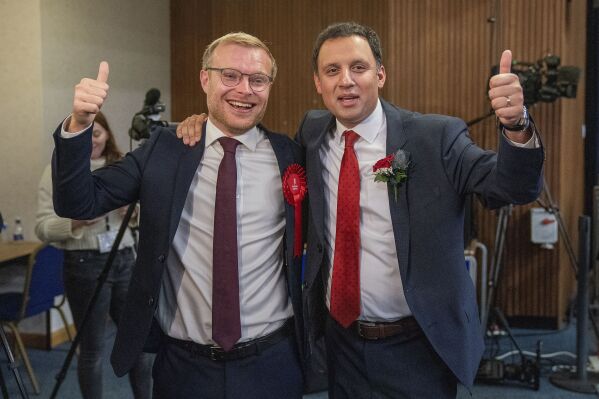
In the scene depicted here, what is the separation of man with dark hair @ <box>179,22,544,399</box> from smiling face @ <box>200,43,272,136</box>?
135 mm

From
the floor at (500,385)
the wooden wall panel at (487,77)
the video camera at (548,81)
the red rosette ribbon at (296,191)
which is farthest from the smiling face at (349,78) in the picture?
the wooden wall panel at (487,77)

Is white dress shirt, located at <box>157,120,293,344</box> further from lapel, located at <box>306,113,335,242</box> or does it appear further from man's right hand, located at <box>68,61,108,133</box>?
man's right hand, located at <box>68,61,108,133</box>

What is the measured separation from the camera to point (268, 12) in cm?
687

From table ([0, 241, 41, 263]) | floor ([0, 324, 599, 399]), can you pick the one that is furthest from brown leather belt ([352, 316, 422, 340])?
table ([0, 241, 41, 263])

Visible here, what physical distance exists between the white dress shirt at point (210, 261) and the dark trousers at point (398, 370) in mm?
273

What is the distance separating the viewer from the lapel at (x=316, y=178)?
212 cm

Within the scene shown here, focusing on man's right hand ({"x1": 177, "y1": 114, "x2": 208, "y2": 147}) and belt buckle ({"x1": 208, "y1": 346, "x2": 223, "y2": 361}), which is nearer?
belt buckle ({"x1": 208, "y1": 346, "x2": 223, "y2": 361})

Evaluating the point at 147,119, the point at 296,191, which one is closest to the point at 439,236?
the point at 296,191

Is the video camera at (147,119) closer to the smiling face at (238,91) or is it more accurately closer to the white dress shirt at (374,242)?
the smiling face at (238,91)

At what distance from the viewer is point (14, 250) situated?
4.26m

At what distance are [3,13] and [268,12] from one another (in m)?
2.69

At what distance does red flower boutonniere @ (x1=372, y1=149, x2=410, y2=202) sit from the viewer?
1987 mm

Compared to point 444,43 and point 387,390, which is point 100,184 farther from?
point 444,43

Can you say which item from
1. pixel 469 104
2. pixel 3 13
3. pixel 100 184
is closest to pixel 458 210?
pixel 100 184
